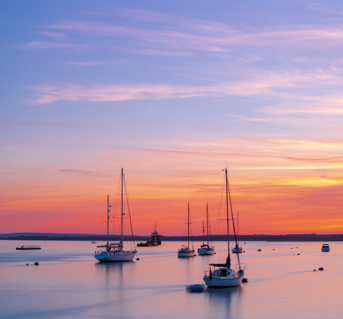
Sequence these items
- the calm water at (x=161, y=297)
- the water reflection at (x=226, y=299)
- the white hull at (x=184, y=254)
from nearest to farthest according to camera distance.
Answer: the calm water at (x=161, y=297)
the water reflection at (x=226, y=299)
the white hull at (x=184, y=254)

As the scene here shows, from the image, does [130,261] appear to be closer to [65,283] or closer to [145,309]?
[65,283]

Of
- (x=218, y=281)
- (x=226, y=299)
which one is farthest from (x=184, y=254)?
(x=226, y=299)

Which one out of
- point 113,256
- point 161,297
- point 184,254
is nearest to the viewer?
point 161,297

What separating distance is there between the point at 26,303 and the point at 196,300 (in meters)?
17.4

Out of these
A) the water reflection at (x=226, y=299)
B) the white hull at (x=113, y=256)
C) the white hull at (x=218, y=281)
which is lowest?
the water reflection at (x=226, y=299)

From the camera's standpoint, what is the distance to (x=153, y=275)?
3314 inches

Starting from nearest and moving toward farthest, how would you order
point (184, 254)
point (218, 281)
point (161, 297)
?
1. point (161, 297)
2. point (218, 281)
3. point (184, 254)

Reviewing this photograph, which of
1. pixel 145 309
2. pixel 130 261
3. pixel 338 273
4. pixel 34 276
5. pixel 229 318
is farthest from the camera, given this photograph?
pixel 130 261

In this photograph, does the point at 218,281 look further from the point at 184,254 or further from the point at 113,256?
the point at 184,254

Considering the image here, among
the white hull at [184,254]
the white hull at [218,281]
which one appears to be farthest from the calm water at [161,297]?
the white hull at [184,254]

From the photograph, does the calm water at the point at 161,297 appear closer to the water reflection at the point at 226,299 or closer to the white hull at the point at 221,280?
the water reflection at the point at 226,299

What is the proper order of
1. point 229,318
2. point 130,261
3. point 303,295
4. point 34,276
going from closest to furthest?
point 229,318
point 303,295
point 34,276
point 130,261

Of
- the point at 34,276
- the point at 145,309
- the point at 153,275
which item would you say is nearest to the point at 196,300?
the point at 145,309

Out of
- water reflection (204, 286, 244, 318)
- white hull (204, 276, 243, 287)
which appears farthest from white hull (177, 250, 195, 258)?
white hull (204, 276, 243, 287)
